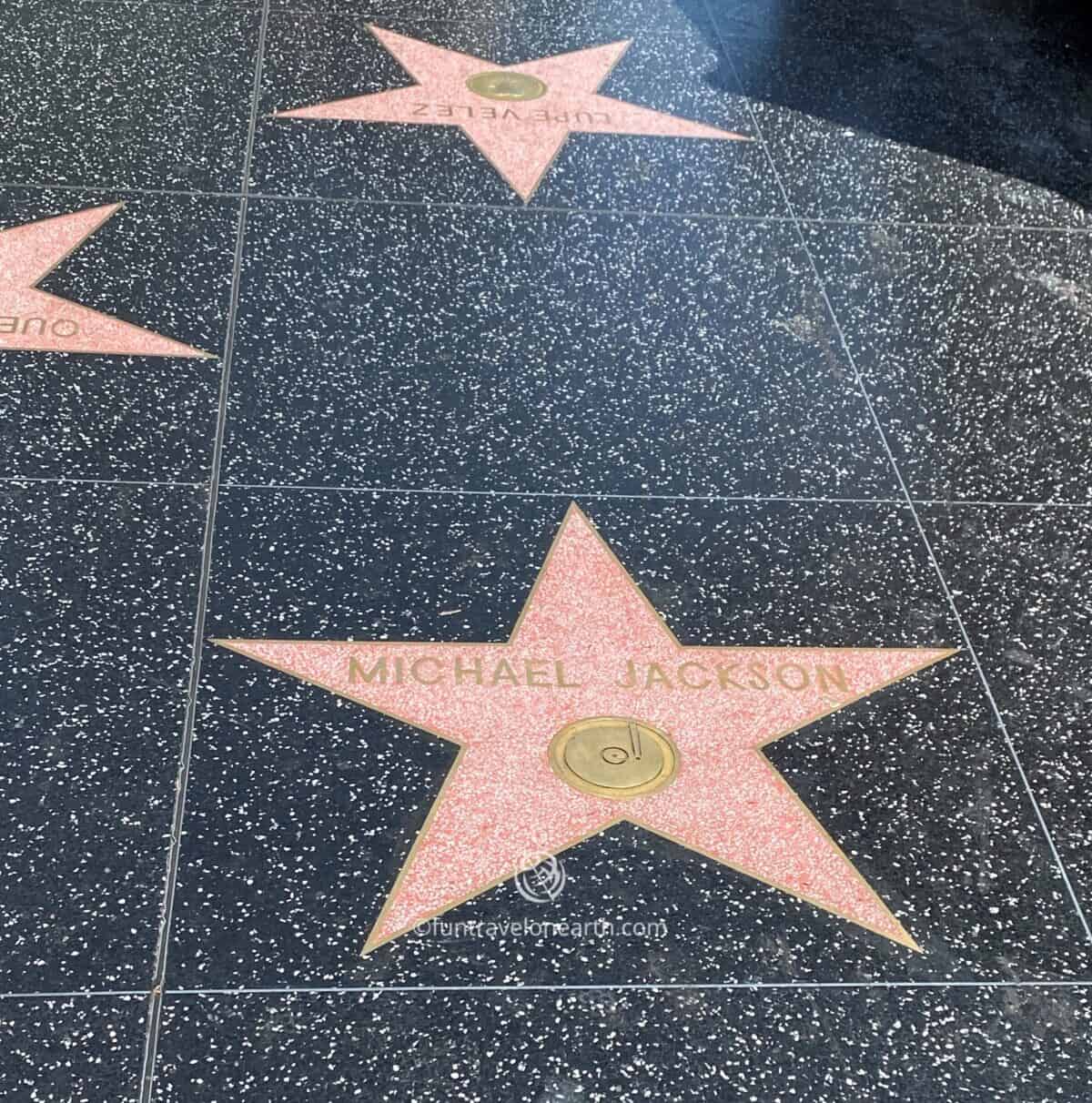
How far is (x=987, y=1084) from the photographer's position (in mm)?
1280

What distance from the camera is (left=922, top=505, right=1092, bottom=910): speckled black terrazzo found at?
1.57 meters

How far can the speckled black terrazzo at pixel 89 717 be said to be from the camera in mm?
1328

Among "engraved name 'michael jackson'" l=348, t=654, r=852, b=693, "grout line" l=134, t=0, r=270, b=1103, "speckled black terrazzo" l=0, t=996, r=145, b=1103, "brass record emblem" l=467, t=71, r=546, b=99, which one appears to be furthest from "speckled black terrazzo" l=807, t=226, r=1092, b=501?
"speckled black terrazzo" l=0, t=996, r=145, b=1103

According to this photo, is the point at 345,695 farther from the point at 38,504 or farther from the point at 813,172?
the point at 813,172

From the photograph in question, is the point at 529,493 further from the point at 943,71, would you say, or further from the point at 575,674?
the point at 943,71

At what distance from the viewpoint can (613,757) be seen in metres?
1.53

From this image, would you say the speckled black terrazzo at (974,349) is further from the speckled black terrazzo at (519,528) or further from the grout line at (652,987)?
the grout line at (652,987)

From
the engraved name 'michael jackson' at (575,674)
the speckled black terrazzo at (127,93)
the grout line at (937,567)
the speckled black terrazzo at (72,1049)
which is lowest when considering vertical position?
the speckled black terrazzo at (127,93)

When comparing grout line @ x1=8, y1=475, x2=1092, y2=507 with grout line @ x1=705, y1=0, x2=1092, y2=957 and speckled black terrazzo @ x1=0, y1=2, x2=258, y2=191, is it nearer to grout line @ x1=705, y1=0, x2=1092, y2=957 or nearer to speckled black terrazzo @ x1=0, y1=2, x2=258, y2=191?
grout line @ x1=705, y1=0, x2=1092, y2=957

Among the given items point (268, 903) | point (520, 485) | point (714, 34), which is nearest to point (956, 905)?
point (268, 903)

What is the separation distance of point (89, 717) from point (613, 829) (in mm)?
576

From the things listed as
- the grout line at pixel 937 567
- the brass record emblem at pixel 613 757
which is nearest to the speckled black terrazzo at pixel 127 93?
the grout line at pixel 937 567

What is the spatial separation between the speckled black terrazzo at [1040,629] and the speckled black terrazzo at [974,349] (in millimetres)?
74

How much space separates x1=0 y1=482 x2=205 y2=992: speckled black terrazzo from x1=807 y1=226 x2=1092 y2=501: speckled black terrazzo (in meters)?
1.05
